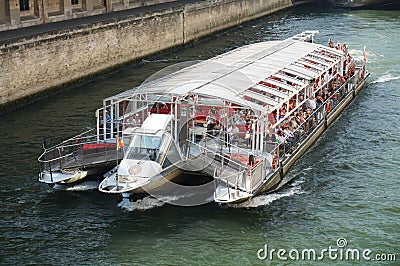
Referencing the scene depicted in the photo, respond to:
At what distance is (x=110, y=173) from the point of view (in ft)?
69.1

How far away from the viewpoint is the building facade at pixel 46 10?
3669cm

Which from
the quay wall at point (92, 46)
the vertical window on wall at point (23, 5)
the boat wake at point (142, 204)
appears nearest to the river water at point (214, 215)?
the boat wake at point (142, 204)

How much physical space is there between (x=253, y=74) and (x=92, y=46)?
51.8 feet

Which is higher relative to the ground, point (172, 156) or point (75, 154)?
point (172, 156)

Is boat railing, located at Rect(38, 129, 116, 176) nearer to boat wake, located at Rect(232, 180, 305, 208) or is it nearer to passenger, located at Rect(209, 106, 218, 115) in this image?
passenger, located at Rect(209, 106, 218, 115)

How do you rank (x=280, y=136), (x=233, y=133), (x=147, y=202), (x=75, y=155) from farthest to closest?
(x=280, y=136), (x=75, y=155), (x=233, y=133), (x=147, y=202)

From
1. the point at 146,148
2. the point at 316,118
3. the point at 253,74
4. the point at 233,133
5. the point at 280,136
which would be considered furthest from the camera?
the point at 316,118

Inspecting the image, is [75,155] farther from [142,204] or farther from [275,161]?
[275,161]

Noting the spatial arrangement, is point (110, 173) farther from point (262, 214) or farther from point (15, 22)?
point (15, 22)

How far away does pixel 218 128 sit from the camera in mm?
21703

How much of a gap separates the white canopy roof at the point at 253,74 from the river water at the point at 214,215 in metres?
2.63

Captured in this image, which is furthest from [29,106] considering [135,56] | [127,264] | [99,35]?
[127,264]

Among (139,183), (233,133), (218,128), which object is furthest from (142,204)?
(233,133)

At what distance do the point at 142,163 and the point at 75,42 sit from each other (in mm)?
18014
